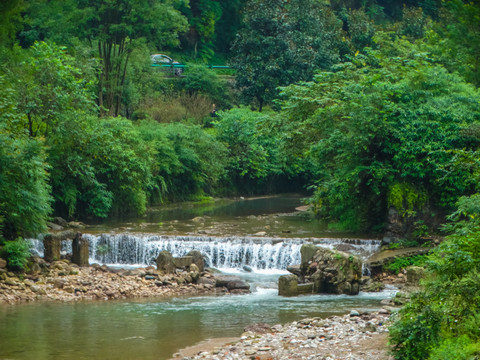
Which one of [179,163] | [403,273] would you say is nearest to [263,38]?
[179,163]

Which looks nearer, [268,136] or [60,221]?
[60,221]

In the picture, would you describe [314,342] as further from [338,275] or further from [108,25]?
[108,25]

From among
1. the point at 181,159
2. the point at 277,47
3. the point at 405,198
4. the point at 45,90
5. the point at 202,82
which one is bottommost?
the point at 405,198

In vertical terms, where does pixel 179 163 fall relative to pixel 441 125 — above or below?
below

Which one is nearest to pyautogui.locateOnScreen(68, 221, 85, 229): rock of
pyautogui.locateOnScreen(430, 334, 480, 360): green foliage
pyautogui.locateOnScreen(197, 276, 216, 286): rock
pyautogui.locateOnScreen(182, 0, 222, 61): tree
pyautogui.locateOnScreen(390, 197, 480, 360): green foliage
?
pyautogui.locateOnScreen(197, 276, 216, 286): rock

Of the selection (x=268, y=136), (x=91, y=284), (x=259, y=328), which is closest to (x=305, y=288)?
(x=259, y=328)

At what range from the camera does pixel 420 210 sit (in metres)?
24.5

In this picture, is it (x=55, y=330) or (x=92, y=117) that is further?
(x=92, y=117)

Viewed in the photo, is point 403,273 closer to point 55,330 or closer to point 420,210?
point 420,210

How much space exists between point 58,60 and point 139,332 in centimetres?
1537

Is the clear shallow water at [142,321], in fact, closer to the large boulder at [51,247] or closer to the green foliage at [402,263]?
the green foliage at [402,263]

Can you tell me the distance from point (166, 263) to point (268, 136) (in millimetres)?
11253

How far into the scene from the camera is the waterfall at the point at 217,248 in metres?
24.1

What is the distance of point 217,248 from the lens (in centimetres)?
2469
